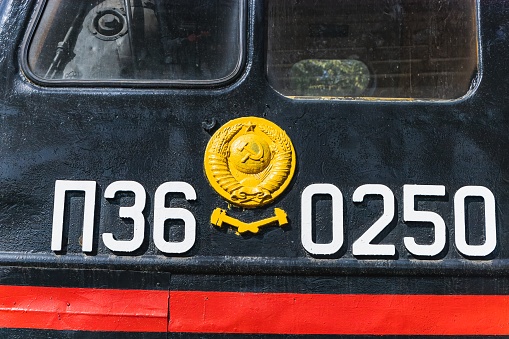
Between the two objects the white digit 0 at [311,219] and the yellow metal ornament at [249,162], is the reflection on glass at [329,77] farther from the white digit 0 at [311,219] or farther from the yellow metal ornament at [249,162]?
the white digit 0 at [311,219]

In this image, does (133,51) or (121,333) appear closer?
(121,333)

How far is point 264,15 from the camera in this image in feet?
7.78

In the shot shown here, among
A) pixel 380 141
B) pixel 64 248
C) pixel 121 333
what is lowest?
pixel 121 333

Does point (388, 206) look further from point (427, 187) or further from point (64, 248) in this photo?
point (64, 248)

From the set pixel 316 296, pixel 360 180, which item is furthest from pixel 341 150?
pixel 316 296

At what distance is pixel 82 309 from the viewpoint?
7.23ft

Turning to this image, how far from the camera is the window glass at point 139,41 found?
7.73 feet

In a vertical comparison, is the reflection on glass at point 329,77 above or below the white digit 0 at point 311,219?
above

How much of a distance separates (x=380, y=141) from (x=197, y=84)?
634 mm

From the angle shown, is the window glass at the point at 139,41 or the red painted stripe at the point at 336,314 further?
the window glass at the point at 139,41

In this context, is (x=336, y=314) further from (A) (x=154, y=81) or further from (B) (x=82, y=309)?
(A) (x=154, y=81)

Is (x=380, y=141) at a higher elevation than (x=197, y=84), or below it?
below

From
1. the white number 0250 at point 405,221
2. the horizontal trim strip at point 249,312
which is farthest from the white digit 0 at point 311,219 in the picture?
the horizontal trim strip at point 249,312

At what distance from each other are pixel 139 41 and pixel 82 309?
35.8 inches
